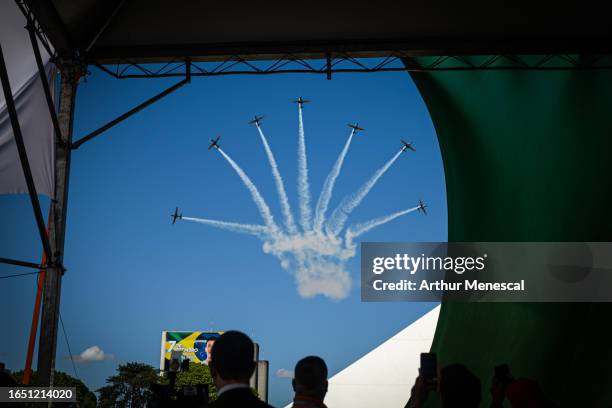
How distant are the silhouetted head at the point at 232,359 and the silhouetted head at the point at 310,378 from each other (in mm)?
976

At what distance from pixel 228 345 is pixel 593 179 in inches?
615

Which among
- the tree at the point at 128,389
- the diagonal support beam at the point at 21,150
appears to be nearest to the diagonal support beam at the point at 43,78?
the diagonal support beam at the point at 21,150

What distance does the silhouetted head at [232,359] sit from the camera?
9.05ft

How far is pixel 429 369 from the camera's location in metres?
4.32

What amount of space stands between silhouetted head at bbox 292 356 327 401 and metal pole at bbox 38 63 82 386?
8.43 m

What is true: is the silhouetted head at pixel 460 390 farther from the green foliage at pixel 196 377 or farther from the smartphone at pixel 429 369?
the green foliage at pixel 196 377

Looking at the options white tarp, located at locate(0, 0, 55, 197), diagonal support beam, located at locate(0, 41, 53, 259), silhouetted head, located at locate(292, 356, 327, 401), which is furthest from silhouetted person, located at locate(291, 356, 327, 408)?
white tarp, located at locate(0, 0, 55, 197)

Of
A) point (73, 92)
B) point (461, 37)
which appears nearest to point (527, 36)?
point (461, 37)

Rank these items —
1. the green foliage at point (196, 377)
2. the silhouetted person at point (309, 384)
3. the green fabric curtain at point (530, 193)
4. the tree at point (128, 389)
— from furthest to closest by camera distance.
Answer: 1. the tree at point (128, 389)
2. the green foliage at point (196, 377)
3. the green fabric curtain at point (530, 193)
4. the silhouetted person at point (309, 384)

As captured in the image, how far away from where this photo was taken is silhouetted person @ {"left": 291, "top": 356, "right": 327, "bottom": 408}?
3725 mm

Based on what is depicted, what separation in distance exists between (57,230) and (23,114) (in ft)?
7.79

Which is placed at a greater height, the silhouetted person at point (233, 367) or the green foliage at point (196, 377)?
the silhouetted person at point (233, 367)

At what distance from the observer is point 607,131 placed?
643 inches

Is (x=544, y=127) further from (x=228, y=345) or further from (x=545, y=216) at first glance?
(x=228, y=345)
